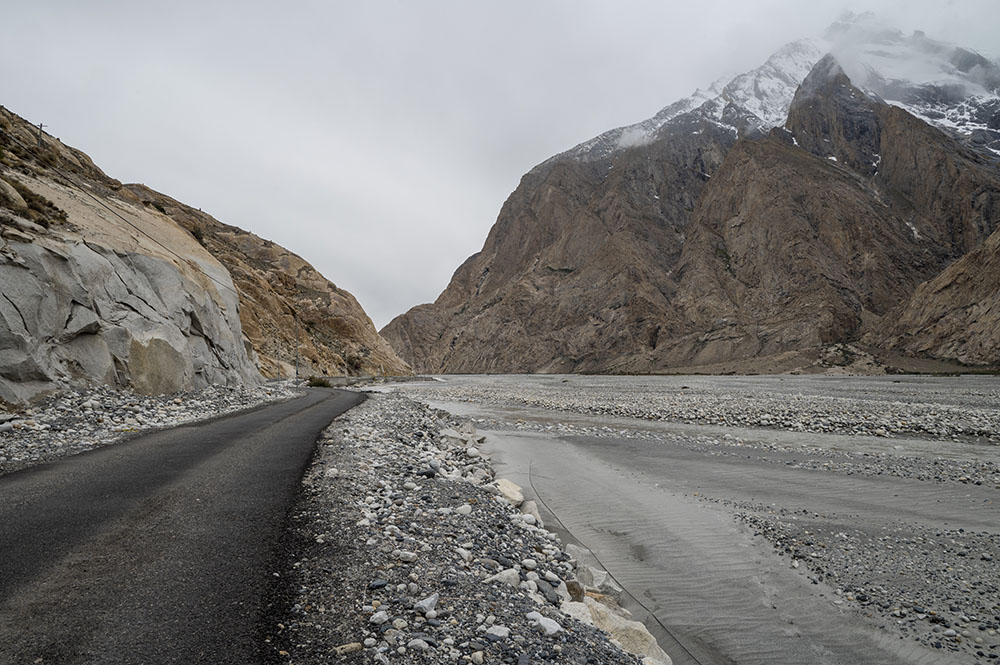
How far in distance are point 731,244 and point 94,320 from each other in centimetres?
14038

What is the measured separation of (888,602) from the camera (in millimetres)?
5910

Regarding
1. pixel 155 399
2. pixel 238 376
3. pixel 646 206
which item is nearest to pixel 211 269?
pixel 238 376

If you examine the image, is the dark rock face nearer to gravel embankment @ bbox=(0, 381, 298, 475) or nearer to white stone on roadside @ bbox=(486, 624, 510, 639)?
gravel embankment @ bbox=(0, 381, 298, 475)

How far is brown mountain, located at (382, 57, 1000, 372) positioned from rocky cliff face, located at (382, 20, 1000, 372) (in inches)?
15.8

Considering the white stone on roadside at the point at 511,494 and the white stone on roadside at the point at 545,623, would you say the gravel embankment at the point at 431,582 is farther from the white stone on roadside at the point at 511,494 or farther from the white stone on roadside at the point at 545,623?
the white stone on roadside at the point at 511,494

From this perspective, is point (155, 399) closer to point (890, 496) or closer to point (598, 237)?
point (890, 496)

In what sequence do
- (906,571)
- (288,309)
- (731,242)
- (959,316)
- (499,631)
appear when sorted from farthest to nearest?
1. (731,242)
2. (959,316)
3. (288,309)
4. (906,571)
5. (499,631)

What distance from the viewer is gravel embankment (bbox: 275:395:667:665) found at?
10.9ft

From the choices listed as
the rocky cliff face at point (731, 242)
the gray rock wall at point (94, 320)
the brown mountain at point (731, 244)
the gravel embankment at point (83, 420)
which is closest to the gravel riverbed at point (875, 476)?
the gravel embankment at point (83, 420)

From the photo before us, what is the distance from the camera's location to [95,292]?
1595 centimetres

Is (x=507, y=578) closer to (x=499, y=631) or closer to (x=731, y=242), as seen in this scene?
(x=499, y=631)

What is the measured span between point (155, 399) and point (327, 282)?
8183 cm

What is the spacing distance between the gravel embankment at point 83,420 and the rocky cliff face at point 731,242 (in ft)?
331

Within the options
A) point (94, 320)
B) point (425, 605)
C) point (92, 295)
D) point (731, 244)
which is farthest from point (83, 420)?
point (731, 244)
